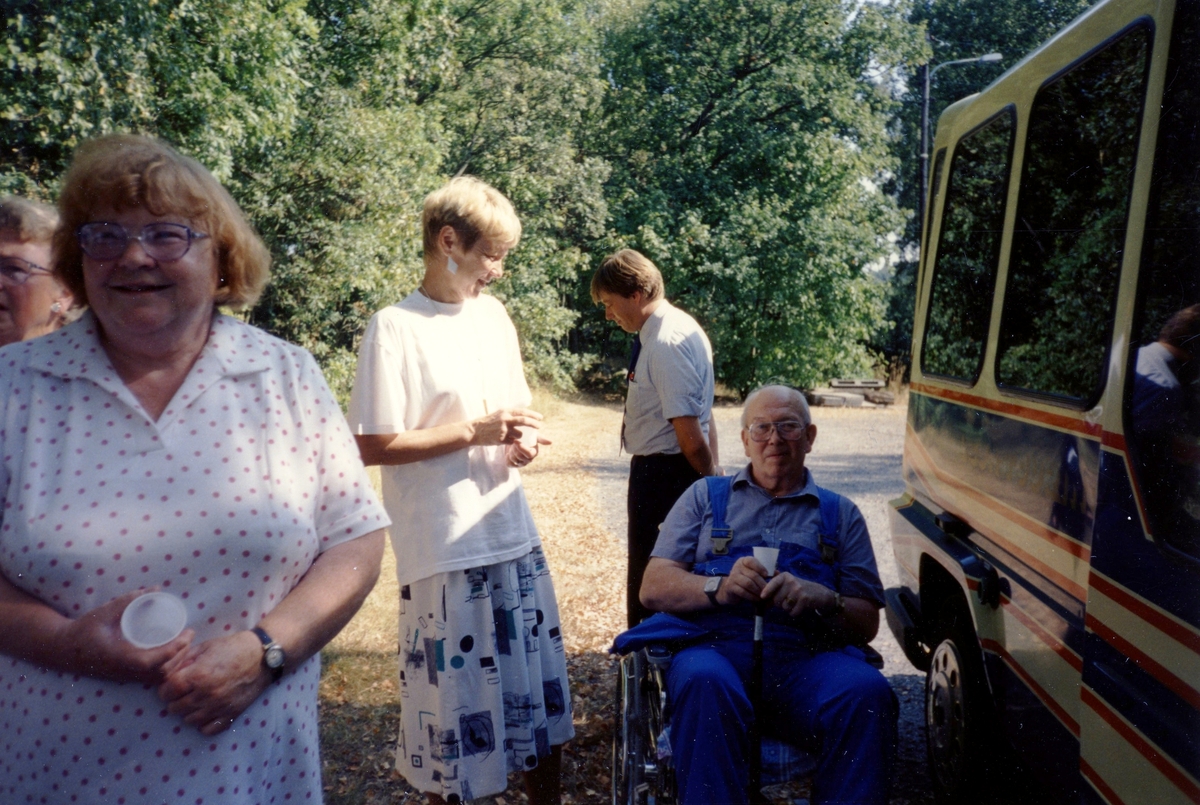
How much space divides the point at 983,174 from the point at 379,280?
11717 mm

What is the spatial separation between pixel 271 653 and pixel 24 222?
1.58 metres

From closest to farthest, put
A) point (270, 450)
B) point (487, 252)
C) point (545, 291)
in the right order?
point (270, 450), point (487, 252), point (545, 291)

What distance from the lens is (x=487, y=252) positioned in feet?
9.51

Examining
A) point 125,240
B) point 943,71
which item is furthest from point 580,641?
point 943,71

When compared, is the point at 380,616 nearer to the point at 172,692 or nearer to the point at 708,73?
the point at 172,692

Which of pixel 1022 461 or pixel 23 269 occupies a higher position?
pixel 23 269

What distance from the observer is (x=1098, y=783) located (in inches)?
75.5

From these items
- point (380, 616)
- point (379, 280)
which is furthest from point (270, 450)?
point (379, 280)

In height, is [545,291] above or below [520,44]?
below

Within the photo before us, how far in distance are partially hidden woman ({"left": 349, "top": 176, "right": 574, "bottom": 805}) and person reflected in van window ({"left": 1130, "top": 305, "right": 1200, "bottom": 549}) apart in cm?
165

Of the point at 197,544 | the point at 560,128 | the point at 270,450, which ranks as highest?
the point at 560,128

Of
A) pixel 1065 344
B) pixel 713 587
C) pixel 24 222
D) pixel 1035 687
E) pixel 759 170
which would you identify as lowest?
pixel 1035 687

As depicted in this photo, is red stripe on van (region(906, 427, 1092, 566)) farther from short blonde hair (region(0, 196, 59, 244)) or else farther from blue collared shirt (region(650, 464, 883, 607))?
short blonde hair (region(0, 196, 59, 244))

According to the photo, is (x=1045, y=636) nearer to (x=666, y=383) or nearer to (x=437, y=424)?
(x=666, y=383)
